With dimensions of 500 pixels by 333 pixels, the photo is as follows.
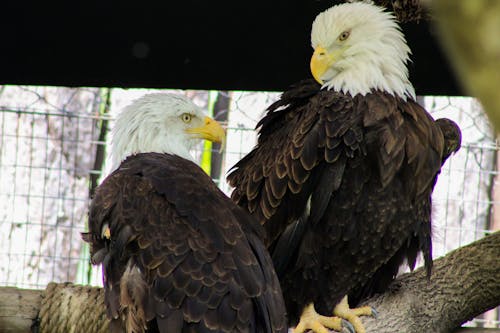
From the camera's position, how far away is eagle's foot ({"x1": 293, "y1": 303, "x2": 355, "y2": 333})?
2682mm

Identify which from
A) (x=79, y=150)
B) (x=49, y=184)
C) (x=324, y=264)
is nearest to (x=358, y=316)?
(x=324, y=264)

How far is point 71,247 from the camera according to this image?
5.53m

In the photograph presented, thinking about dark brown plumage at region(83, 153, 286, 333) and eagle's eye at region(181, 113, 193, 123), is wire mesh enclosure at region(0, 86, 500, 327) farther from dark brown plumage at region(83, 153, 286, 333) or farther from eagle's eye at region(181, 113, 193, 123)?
dark brown plumage at region(83, 153, 286, 333)

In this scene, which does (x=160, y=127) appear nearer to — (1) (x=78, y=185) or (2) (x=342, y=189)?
(2) (x=342, y=189)

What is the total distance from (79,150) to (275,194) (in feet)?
13.7

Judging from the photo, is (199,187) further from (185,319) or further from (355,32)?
(355,32)

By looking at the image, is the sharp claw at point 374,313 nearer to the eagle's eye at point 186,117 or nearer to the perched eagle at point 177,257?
the perched eagle at point 177,257

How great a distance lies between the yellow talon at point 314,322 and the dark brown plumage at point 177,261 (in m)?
0.53

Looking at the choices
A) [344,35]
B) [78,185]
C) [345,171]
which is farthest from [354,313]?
[78,185]

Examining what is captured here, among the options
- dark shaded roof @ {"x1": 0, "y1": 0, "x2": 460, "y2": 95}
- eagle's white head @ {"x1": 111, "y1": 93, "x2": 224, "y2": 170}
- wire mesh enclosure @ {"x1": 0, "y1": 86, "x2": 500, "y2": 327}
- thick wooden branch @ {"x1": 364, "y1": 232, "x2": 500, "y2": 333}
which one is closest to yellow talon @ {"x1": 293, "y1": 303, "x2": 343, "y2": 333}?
thick wooden branch @ {"x1": 364, "y1": 232, "x2": 500, "y2": 333}

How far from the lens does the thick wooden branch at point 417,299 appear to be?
111 inches

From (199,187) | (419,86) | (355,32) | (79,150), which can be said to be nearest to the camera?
(199,187)

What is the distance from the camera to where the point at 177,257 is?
2.09 m

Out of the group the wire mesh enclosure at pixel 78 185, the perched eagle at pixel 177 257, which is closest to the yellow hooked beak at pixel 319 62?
the perched eagle at pixel 177 257
